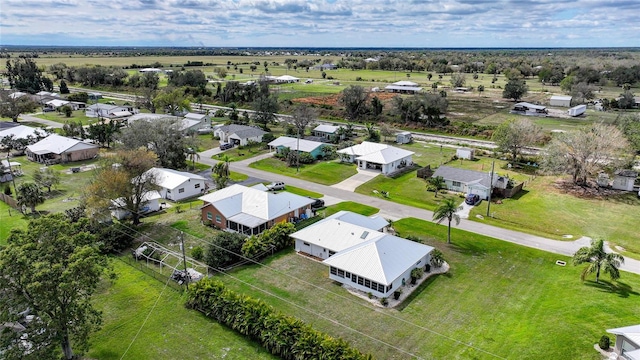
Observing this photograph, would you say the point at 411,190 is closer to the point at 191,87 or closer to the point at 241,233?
the point at 241,233

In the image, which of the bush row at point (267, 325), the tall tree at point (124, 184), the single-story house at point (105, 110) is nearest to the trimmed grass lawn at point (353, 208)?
the tall tree at point (124, 184)

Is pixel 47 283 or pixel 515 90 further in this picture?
pixel 515 90

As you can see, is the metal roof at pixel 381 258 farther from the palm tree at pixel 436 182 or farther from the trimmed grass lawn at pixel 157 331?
the palm tree at pixel 436 182

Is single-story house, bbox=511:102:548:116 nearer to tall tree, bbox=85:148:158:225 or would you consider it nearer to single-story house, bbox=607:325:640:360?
single-story house, bbox=607:325:640:360

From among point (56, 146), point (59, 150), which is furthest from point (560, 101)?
point (56, 146)

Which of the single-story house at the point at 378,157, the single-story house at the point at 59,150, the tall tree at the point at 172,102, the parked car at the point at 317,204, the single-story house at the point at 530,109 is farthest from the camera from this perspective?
the single-story house at the point at 530,109

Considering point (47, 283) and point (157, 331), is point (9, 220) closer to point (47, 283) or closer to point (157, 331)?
point (157, 331)
